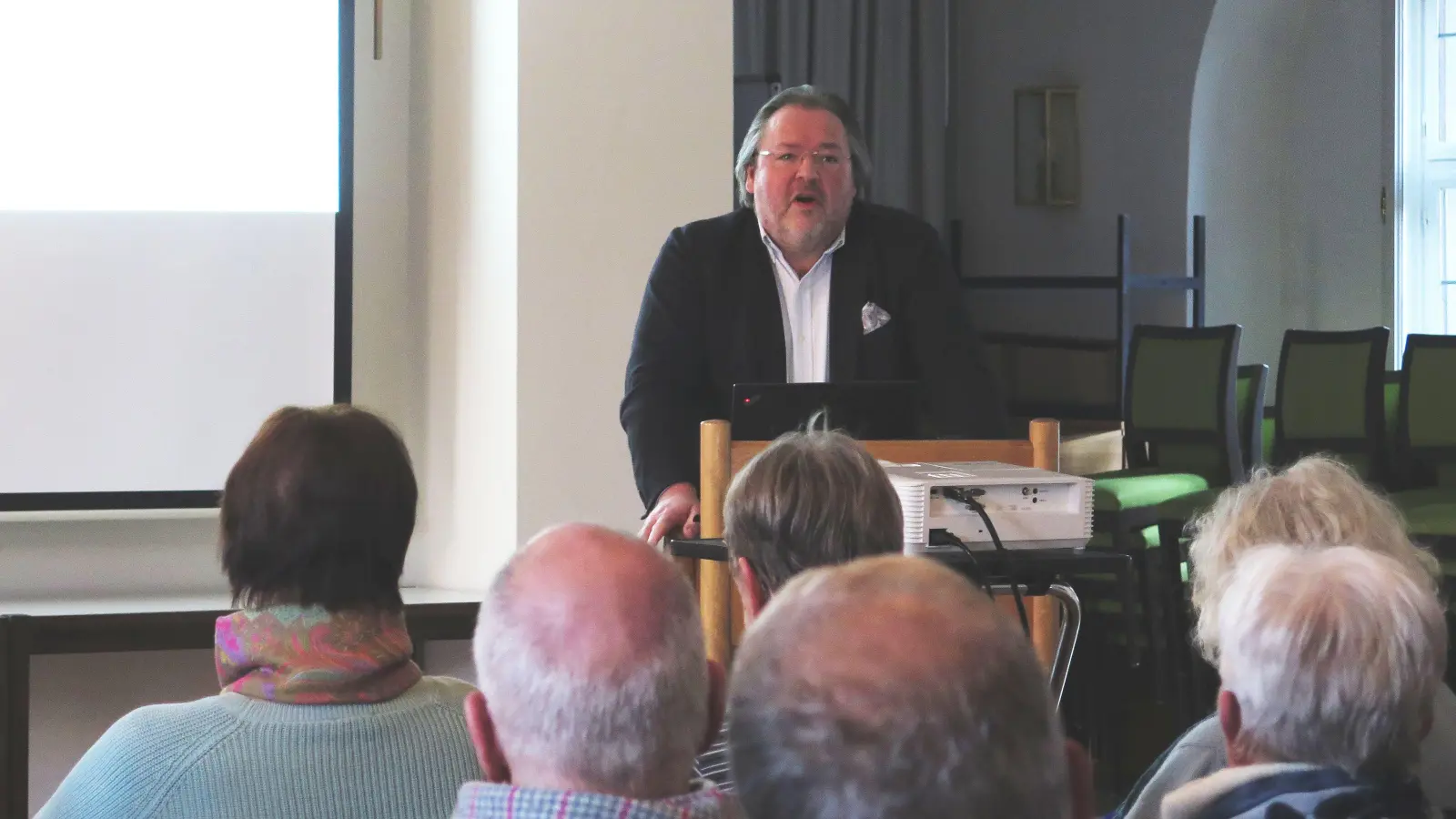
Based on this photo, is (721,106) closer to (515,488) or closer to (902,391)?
(515,488)

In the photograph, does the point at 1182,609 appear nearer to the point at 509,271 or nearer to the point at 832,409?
the point at 509,271

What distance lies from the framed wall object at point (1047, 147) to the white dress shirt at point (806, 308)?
191 inches

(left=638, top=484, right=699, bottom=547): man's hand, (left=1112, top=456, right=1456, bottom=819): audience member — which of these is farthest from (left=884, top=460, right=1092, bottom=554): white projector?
(left=638, top=484, right=699, bottom=547): man's hand

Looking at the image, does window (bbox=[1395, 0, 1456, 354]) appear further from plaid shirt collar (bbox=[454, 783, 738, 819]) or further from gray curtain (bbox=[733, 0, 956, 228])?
plaid shirt collar (bbox=[454, 783, 738, 819])

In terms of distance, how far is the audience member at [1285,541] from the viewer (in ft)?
4.93

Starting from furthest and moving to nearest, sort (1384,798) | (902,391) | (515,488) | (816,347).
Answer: (515,488) → (816,347) → (902,391) → (1384,798)

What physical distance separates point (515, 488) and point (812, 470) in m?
2.05

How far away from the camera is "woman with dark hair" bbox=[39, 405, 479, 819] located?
1409 mm

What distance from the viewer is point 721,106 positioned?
12.0 ft

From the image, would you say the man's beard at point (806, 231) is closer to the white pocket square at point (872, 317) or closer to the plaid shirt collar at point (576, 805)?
the white pocket square at point (872, 317)

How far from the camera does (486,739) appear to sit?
3.32ft

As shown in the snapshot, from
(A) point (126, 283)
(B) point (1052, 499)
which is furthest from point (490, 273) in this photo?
(B) point (1052, 499)

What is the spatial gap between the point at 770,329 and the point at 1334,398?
387cm

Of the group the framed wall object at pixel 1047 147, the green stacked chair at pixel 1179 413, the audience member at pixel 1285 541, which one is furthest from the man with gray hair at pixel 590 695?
the framed wall object at pixel 1047 147
